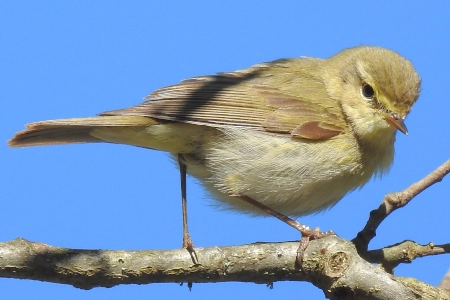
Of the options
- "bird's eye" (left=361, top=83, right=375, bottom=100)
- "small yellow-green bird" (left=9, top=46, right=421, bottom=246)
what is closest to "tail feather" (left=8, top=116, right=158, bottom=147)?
"small yellow-green bird" (left=9, top=46, right=421, bottom=246)

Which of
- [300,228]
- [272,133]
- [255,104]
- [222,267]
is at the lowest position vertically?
[222,267]

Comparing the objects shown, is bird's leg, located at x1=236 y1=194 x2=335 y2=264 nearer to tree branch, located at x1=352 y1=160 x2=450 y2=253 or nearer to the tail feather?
tree branch, located at x1=352 y1=160 x2=450 y2=253

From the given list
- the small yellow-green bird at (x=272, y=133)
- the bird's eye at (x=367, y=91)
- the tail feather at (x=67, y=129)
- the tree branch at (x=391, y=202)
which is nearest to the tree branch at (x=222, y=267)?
the tree branch at (x=391, y=202)

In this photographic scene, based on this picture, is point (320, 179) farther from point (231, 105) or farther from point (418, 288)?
point (418, 288)

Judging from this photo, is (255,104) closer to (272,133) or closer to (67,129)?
(272,133)

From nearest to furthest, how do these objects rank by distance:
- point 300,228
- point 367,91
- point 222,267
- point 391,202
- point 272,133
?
point 222,267 → point 391,202 → point 300,228 → point 272,133 → point 367,91

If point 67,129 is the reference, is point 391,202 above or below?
below

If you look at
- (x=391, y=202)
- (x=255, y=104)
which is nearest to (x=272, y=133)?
(x=255, y=104)
